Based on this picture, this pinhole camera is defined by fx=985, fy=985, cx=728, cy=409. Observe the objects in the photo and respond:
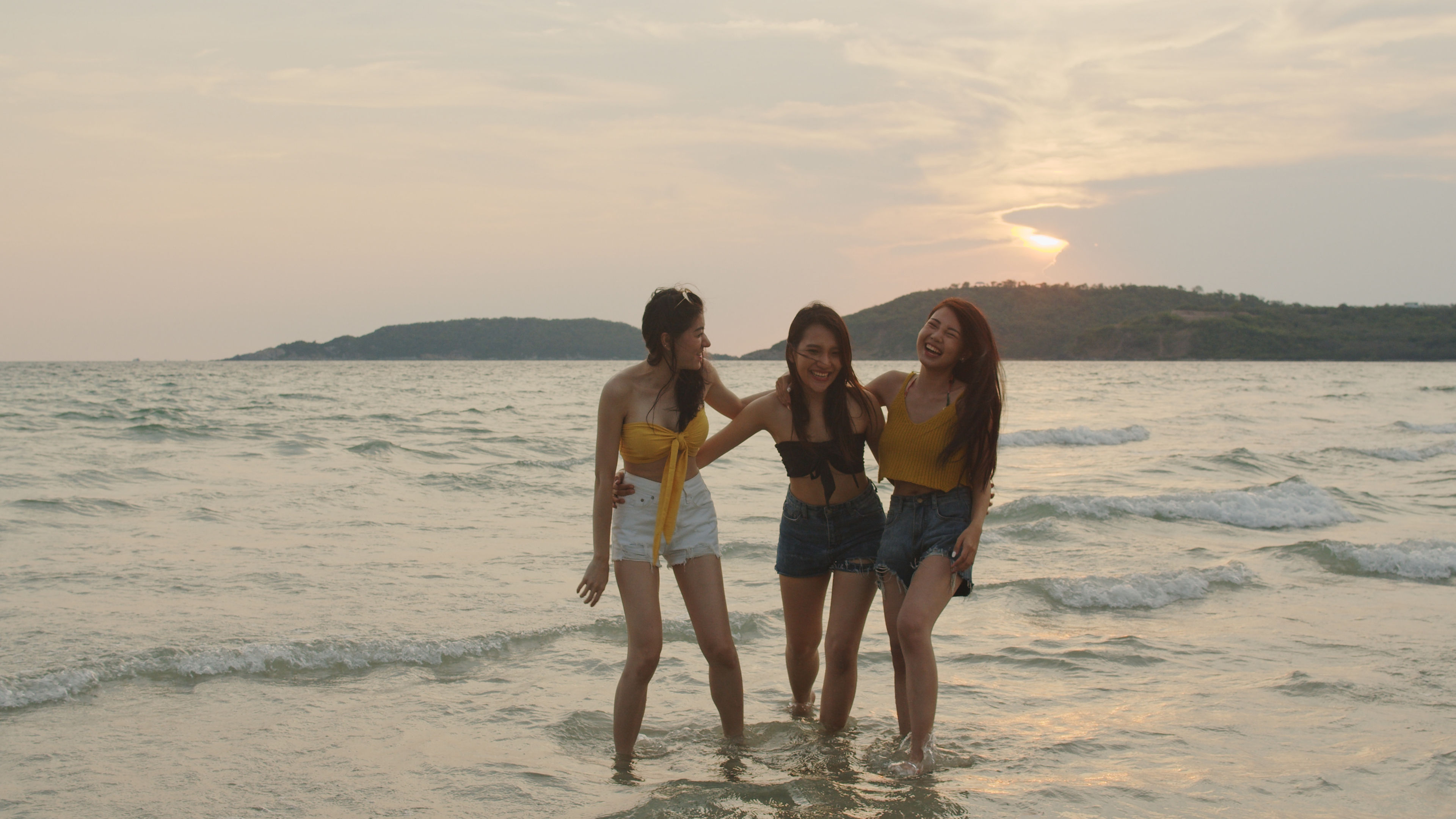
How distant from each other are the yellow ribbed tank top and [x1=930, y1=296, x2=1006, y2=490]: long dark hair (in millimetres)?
25

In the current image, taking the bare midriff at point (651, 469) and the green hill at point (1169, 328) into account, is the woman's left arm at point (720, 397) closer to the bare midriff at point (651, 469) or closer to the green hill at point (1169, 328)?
the bare midriff at point (651, 469)

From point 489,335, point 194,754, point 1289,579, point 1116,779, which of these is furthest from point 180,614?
point 489,335

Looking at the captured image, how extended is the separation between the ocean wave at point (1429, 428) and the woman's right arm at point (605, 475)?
2637 cm

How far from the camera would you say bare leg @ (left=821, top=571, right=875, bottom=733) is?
4379mm

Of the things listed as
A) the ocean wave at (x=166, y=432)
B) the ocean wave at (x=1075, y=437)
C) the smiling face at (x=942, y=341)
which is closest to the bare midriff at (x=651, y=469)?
the smiling face at (x=942, y=341)

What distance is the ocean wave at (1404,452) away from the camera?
18.4 metres

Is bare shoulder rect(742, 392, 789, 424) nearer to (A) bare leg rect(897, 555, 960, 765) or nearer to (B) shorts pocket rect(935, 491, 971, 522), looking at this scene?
(B) shorts pocket rect(935, 491, 971, 522)

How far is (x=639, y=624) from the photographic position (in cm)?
414

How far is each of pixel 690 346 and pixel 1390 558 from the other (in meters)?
7.52

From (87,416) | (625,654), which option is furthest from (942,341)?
(87,416)

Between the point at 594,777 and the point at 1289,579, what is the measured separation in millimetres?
6571

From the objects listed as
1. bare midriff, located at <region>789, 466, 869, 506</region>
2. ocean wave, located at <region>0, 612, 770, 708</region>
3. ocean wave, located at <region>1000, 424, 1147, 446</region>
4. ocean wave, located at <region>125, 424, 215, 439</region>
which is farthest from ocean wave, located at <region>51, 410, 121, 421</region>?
bare midriff, located at <region>789, 466, 869, 506</region>

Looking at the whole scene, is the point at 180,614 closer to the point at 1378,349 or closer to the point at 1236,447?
the point at 1236,447

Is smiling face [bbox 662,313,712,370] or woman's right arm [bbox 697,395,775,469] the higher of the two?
smiling face [bbox 662,313,712,370]
